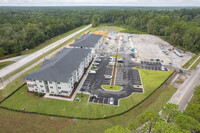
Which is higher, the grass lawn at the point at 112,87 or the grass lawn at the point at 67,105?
the grass lawn at the point at 112,87

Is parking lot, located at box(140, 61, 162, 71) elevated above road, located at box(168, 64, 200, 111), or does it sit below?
above

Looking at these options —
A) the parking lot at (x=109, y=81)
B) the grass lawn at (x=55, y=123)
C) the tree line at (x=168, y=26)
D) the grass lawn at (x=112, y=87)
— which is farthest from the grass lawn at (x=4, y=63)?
the tree line at (x=168, y=26)

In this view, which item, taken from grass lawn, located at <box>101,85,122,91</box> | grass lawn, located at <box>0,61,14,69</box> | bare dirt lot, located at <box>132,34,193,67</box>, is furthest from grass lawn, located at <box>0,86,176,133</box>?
bare dirt lot, located at <box>132,34,193,67</box>

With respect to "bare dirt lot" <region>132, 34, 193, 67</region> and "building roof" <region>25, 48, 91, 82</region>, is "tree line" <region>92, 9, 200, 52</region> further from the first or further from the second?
"building roof" <region>25, 48, 91, 82</region>

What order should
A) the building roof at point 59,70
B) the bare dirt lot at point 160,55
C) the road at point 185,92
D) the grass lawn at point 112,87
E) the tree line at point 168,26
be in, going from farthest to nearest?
the tree line at point 168,26, the bare dirt lot at point 160,55, the grass lawn at point 112,87, the building roof at point 59,70, the road at point 185,92

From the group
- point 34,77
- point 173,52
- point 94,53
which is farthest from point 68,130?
point 173,52

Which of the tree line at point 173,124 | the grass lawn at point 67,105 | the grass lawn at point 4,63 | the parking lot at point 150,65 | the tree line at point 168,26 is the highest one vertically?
the tree line at point 168,26

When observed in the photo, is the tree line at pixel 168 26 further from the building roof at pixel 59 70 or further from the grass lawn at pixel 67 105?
the building roof at pixel 59 70

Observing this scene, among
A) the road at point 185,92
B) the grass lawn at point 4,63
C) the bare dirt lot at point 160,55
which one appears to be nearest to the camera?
the road at point 185,92

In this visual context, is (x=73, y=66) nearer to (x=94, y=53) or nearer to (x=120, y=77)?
(x=120, y=77)
